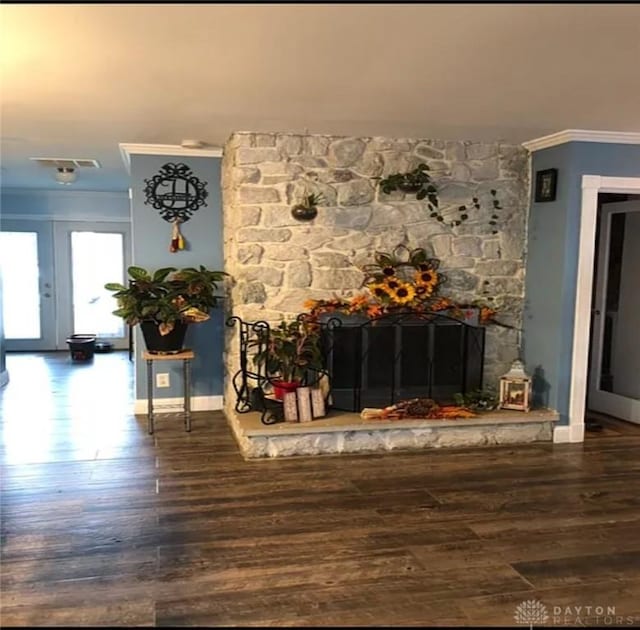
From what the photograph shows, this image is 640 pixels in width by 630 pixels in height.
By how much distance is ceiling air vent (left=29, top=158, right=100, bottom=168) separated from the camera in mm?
5434

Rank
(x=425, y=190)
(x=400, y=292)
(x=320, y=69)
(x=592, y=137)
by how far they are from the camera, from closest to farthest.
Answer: (x=320, y=69), (x=592, y=137), (x=400, y=292), (x=425, y=190)

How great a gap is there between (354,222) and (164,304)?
1.48m

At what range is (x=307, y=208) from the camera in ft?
14.1

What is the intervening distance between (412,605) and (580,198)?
3.04 meters

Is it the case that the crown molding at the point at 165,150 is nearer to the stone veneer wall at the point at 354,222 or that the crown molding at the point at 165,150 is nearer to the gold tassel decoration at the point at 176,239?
the stone veneer wall at the point at 354,222

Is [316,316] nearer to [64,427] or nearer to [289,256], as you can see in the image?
[289,256]

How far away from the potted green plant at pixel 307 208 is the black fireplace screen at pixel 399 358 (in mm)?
740

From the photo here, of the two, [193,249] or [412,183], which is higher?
[412,183]

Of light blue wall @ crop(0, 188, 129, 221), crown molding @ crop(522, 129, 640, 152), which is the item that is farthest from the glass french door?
crown molding @ crop(522, 129, 640, 152)

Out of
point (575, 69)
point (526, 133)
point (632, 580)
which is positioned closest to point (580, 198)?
point (526, 133)

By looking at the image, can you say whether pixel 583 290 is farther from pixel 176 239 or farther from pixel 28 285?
pixel 28 285

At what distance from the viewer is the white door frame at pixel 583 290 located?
4.14m

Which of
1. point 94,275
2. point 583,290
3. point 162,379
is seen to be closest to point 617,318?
point 583,290

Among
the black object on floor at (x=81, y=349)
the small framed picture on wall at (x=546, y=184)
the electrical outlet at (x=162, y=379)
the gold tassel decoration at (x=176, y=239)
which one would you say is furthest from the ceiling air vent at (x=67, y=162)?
the small framed picture on wall at (x=546, y=184)
